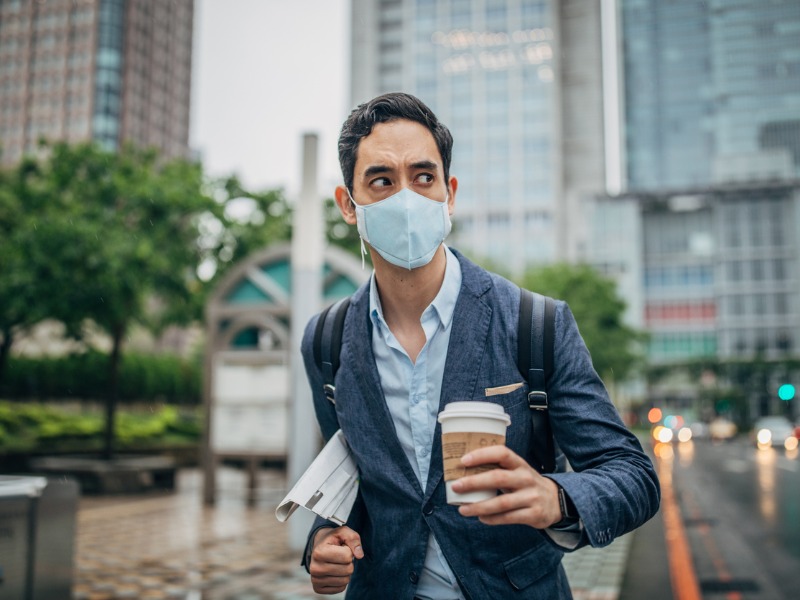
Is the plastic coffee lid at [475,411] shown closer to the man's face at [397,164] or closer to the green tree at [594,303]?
the man's face at [397,164]

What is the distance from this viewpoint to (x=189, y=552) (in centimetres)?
870

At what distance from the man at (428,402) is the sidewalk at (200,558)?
4891 mm

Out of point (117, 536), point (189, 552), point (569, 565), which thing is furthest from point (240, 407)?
point (569, 565)

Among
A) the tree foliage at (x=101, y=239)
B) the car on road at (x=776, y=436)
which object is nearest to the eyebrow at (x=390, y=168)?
the tree foliage at (x=101, y=239)

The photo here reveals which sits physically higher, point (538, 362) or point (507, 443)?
point (538, 362)

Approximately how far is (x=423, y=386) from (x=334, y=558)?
0.43 m

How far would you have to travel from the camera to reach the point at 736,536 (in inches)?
411

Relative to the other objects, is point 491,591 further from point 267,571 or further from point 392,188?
point 267,571

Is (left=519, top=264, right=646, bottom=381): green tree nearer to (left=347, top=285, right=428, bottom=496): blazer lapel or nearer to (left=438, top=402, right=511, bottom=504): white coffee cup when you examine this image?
(left=347, top=285, right=428, bottom=496): blazer lapel

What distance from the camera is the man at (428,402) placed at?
1.72 m

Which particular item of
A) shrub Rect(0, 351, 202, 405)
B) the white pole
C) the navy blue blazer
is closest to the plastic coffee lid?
the navy blue blazer

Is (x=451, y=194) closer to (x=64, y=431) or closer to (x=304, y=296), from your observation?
(x=304, y=296)

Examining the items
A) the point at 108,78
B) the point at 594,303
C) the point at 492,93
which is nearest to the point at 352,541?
the point at 594,303

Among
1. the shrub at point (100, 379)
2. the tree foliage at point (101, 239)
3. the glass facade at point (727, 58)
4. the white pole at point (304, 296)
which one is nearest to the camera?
the white pole at point (304, 296)
